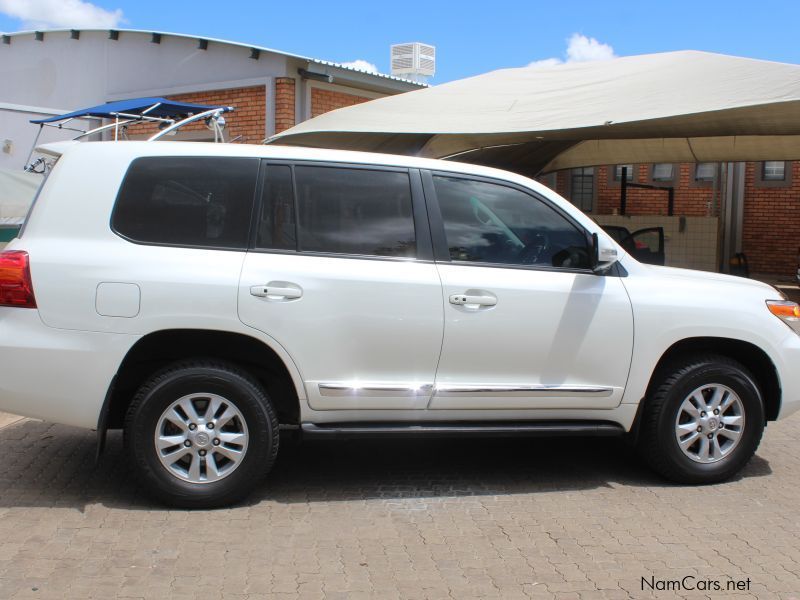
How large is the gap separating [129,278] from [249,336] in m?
0.66

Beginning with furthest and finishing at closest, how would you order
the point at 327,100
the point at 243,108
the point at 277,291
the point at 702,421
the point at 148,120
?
the point at 327,100
the point at 243,108
the point at 148,120
the point at 702,421
the point at 277,291

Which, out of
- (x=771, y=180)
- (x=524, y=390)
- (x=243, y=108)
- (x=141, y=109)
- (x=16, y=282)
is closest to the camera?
(x=16, y=282)

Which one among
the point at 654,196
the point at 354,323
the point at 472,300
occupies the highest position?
the point at 654,196

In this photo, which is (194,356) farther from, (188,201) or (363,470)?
(363,470)

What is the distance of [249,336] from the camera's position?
4.66 meters

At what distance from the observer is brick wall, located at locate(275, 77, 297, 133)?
524 inches

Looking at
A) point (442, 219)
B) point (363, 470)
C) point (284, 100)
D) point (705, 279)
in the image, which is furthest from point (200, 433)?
point (284, 100)

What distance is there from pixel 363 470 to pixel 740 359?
2.41m

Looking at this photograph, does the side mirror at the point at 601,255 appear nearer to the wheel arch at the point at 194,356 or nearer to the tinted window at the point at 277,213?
the tinted window at the point at 277,213

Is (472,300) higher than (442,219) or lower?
lower

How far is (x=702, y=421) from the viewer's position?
527 cm

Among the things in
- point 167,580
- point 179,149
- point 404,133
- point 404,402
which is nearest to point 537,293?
point 404,402

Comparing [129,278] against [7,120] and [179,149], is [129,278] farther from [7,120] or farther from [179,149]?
[7,120]

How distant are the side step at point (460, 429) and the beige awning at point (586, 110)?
13.2 ft
